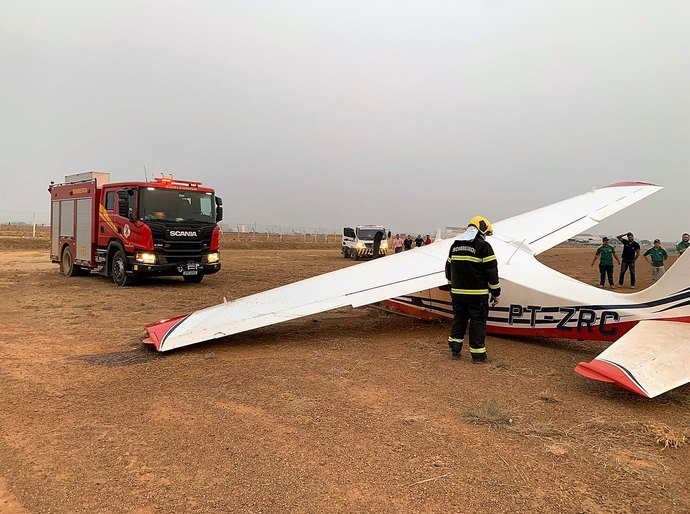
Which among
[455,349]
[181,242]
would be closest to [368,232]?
[181,242]

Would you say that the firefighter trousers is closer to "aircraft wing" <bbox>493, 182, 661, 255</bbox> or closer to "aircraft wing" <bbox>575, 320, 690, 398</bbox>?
"aircraft wing" <bbox>575, 320, 690, 398</bbox>

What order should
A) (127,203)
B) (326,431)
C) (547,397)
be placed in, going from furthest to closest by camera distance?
1. (127,203)
2. (547,397)
3. (326,431)

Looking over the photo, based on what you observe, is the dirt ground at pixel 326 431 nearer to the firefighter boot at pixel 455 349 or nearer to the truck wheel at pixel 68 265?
the firefighter boot at pixel 455 349

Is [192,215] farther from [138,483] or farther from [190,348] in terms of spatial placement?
[138,483]

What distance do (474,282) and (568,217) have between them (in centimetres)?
507

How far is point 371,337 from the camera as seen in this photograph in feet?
25.8

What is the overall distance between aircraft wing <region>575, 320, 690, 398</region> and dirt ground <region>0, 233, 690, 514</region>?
1.24 ft

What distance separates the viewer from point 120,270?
14.5 metres

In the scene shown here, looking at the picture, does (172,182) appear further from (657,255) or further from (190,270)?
(657,255)

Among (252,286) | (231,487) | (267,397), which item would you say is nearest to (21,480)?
(231,487)

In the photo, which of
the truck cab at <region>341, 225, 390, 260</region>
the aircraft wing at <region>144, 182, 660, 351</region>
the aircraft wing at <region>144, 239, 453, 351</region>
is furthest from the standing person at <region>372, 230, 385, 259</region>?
the aircraft wing at <region>144, 239, 453, 351</region>

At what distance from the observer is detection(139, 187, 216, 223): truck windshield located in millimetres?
13727

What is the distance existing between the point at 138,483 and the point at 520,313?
554cm

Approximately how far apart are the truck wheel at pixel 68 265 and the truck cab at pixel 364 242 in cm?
1942
